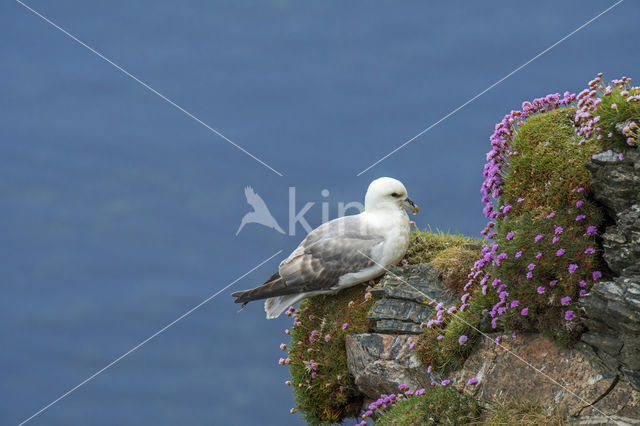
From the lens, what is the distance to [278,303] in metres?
9.97

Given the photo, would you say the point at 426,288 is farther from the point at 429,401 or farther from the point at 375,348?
the point at 429,401

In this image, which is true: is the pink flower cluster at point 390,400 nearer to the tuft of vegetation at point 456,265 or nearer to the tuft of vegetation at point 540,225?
the tuft of vegetation at point 540,225

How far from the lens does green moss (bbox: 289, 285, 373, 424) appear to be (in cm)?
960

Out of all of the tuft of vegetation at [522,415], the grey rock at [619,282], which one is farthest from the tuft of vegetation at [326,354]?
the grey rock at [619,282]

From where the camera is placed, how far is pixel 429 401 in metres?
7.94

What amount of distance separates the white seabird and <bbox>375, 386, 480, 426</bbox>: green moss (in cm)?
195

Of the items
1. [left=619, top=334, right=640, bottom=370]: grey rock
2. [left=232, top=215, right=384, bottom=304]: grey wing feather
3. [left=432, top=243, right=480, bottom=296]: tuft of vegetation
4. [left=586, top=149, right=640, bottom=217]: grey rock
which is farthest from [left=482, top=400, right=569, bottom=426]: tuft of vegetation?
[left=232, top=215, right=384, bottom=304]: grey wing feather

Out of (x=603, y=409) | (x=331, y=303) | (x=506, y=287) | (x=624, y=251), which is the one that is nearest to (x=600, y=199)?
(x=624, y=251)

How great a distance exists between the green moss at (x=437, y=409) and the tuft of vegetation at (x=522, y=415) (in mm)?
211

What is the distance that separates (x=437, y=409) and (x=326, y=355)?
2.25 m

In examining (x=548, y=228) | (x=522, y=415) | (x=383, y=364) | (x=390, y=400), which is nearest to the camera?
(x=522, y=415)

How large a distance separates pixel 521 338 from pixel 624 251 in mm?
1454

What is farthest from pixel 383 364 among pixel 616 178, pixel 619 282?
pixel 616 178

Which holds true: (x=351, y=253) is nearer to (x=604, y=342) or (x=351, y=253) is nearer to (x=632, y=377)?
(x=604, y=342)
